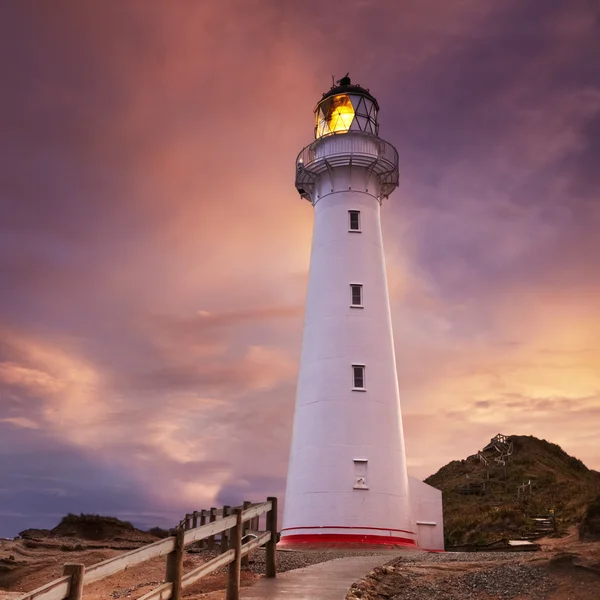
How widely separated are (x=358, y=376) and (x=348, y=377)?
403 mm

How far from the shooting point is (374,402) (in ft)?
81.3

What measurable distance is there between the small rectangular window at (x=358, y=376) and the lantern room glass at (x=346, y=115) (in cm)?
1048

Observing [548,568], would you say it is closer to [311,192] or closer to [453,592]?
[453,592]

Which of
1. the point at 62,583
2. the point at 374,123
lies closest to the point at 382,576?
the point at 62,583

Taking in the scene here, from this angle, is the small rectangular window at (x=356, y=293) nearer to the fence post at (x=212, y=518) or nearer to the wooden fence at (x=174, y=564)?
the fence post at (x=212, y=518)

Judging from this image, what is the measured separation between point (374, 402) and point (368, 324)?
2.90 meters

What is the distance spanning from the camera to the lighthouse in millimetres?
23688

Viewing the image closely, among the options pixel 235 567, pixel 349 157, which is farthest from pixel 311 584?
pixel 349 157

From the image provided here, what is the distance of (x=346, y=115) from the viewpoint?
2998cm

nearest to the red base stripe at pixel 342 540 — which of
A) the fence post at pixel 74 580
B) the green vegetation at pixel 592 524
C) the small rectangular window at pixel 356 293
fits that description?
the green vegetation at pixel 592 524

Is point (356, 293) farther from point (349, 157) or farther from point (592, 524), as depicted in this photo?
point (592, 524)

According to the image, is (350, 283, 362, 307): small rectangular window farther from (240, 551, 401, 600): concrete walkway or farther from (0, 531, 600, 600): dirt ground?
(240, 551, 401, 600): concrete walkway

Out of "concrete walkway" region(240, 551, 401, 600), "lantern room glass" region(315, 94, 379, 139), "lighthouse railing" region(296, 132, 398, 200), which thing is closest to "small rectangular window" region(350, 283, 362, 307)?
"lighthouse railing" region(296, 132, 398, 200)

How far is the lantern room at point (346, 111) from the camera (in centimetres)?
2983
